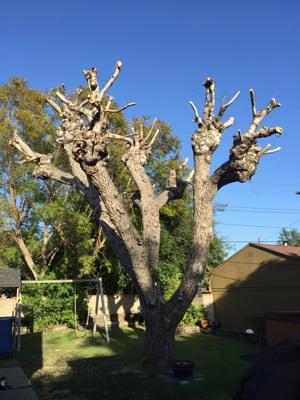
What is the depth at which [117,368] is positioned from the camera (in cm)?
1086

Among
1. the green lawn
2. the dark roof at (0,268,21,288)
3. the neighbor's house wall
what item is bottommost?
the green lawn

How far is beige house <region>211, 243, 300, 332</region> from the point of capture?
659 inches

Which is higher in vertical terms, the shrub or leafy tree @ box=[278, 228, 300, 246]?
leafy tree @ box=[278, 228, 300, 246]

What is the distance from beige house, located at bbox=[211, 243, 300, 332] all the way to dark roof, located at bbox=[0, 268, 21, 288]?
881 centimetres

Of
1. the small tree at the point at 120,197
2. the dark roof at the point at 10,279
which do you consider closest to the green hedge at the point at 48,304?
the dark roof at the point at 10,279

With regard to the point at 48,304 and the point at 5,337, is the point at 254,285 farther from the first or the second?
the point at 5,337

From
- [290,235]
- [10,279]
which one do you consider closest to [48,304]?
[10,279]

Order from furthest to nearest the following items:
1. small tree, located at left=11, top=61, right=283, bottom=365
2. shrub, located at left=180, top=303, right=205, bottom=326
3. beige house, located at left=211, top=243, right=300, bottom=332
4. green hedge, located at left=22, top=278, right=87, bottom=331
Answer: shrub, located at left=180, top=303, right=205, bottom=326 < green hedge, located at left=22, top=278, right=87, bottom=331 < beige house, located at left=211, top=243, right=300, bottom=332 < small tree, located at left=11, top=61, right=283, bottom=365

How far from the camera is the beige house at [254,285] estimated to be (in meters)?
16.7

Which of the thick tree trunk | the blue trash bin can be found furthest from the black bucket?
the blue trash bin

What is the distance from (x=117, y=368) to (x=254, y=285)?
9.15 meters

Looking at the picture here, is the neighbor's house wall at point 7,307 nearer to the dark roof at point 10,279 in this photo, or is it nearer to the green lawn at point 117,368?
the green lawn at point 117,368

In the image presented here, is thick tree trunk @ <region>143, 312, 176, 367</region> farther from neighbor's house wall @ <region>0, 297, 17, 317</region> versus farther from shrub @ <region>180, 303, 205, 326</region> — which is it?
neighbor's house wall @ <region>0, 297, 17, 317</region>

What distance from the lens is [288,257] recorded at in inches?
663
